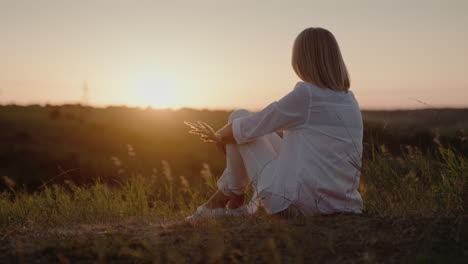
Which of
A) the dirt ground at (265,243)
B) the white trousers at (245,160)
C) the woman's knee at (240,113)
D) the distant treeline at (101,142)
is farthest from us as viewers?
the distant treeline at (101,142)

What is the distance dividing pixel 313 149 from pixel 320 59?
0.63 metres

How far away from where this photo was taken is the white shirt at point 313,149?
3.56m

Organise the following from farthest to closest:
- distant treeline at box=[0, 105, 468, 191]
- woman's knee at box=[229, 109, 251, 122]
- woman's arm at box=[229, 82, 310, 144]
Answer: distant treeline at box=[0, 105, 468, 191] → woman's knee at box=[229, 109, 251, 122] → woman's arm at box=[229, 82, 310, 144]

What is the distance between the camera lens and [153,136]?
17.2 m

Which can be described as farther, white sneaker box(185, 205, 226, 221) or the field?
white sneaker box(185, 205, 226, 221)

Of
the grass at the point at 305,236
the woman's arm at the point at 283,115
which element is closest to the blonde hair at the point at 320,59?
the woman's arm at the point at 283,115

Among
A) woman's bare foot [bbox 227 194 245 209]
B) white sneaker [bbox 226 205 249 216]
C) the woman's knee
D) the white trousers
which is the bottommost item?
white sneaker [bbox 226 205 249 216]

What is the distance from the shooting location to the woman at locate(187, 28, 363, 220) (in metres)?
3.57

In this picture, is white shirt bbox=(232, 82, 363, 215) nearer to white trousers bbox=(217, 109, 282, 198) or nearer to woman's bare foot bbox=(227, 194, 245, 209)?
white trousers bbox=(217, 109, 282, 198)

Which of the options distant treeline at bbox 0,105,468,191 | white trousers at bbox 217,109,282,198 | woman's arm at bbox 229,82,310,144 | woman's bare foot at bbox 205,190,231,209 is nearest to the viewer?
woman's arm at bbox 229,82,310,144

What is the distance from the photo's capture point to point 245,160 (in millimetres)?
3938

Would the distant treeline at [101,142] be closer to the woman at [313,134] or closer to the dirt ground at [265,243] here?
the woman at [313,134]

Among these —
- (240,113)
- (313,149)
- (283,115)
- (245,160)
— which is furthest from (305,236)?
(240,113)

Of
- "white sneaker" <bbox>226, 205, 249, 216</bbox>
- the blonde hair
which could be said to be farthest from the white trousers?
the blonde hair
